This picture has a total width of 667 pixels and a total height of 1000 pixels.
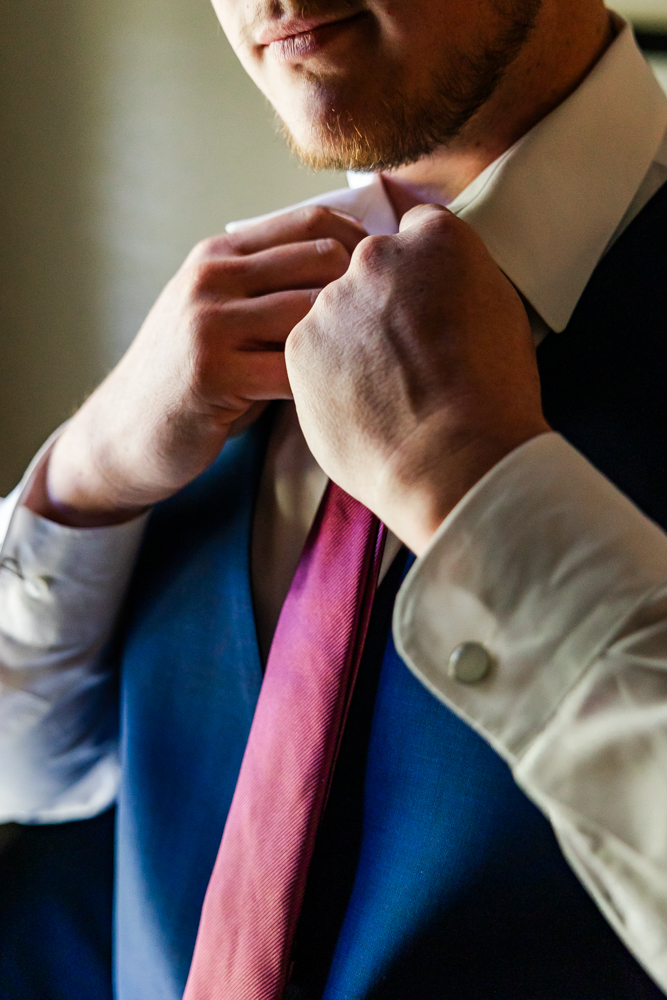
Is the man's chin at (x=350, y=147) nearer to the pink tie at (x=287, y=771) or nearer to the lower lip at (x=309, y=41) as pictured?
the lower lip at (x=309, y=41)

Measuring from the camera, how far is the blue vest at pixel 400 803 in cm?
49

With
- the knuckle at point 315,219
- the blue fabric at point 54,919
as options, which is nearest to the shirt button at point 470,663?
the knuckle at point 315,219

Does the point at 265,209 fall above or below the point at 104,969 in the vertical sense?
above

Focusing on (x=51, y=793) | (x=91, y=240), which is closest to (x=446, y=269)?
(x=51, y=793)

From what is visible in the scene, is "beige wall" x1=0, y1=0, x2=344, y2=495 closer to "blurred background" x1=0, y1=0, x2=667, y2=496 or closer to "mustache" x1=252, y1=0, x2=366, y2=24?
"blurred background" x1=0, y1=0, x2=667, y2=496

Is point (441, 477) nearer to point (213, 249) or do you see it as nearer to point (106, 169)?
point (213, 249)

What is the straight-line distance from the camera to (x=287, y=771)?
1.77 feet

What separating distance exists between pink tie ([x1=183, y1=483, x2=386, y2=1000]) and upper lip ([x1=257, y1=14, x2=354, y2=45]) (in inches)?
14.4

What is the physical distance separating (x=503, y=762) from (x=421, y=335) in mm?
287

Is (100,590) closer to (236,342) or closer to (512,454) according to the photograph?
(236,342)

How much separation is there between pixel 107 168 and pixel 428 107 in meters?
0.88

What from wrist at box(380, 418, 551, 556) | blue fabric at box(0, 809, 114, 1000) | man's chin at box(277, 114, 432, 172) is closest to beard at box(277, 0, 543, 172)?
man's chin at box(277, 114, 432, 172)

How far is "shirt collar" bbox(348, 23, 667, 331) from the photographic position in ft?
1.86

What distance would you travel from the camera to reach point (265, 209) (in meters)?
1.25
